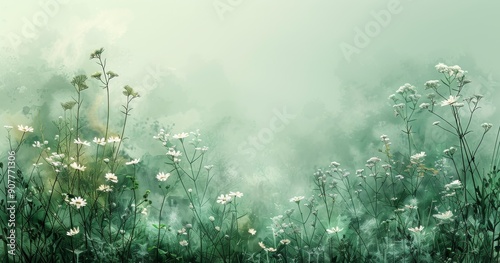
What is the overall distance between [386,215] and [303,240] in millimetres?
569

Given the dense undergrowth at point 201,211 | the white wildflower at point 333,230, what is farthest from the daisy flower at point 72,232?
the white wildflower at point 333,230

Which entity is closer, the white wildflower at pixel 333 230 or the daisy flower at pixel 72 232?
the daisy flower at pixel 72 232

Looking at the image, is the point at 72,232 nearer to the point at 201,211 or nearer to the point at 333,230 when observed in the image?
the point at 201,211

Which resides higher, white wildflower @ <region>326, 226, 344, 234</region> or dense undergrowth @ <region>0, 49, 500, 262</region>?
dense undergrowth @ <region>0, 49, 500, 262</region>

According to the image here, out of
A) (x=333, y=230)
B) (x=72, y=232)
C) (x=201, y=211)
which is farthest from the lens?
(x=201, y=211)

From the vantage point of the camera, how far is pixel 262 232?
139 inches

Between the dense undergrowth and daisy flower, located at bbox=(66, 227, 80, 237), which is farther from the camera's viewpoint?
the dense undergrowth

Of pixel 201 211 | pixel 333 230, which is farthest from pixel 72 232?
pixel 333 230

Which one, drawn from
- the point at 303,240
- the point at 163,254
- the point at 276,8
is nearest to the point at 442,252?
the point at 303,240

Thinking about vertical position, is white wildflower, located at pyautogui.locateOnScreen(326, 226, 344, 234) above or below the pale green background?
below

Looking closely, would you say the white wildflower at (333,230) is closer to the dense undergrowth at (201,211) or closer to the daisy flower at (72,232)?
the dense undergrowth at (201,211)

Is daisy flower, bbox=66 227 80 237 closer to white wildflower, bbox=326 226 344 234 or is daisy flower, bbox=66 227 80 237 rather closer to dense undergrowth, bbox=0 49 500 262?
dense undergrowth, bbox=0 49 500 262

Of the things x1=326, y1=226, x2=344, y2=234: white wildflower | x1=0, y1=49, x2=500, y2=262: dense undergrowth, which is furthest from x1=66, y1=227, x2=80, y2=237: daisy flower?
x1=326, y1=226, x2=344, y2=234: white wildflower

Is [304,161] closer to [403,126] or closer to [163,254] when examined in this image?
[403,126]
